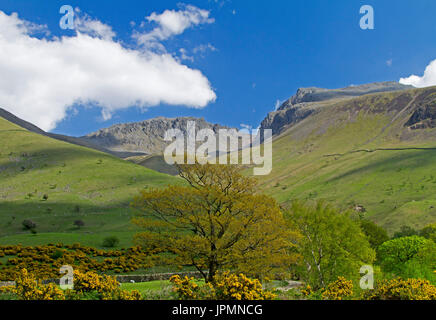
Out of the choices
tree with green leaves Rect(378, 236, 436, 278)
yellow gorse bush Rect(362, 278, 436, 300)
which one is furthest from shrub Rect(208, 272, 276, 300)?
tree with green leaves Rect(378, 236, 436, 278)

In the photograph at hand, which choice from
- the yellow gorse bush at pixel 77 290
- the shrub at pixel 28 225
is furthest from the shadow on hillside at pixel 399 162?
the yellow gorse bush at pixel 77 290

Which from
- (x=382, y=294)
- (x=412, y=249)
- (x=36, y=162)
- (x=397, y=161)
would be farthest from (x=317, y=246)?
(x=397, y=161)

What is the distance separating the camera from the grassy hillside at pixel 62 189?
76438 mm

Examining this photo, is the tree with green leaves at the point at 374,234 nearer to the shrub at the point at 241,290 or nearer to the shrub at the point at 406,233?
the shrub at the point at 406,233

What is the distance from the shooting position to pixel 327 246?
50344mm

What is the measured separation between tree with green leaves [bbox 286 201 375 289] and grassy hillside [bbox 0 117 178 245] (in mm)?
31787

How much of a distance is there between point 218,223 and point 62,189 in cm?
10319

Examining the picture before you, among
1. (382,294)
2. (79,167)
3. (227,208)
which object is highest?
(79,167)

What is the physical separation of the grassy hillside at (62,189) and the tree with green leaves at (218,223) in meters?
32.8

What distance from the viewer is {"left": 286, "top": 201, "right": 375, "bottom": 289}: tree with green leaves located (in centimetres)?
4812
